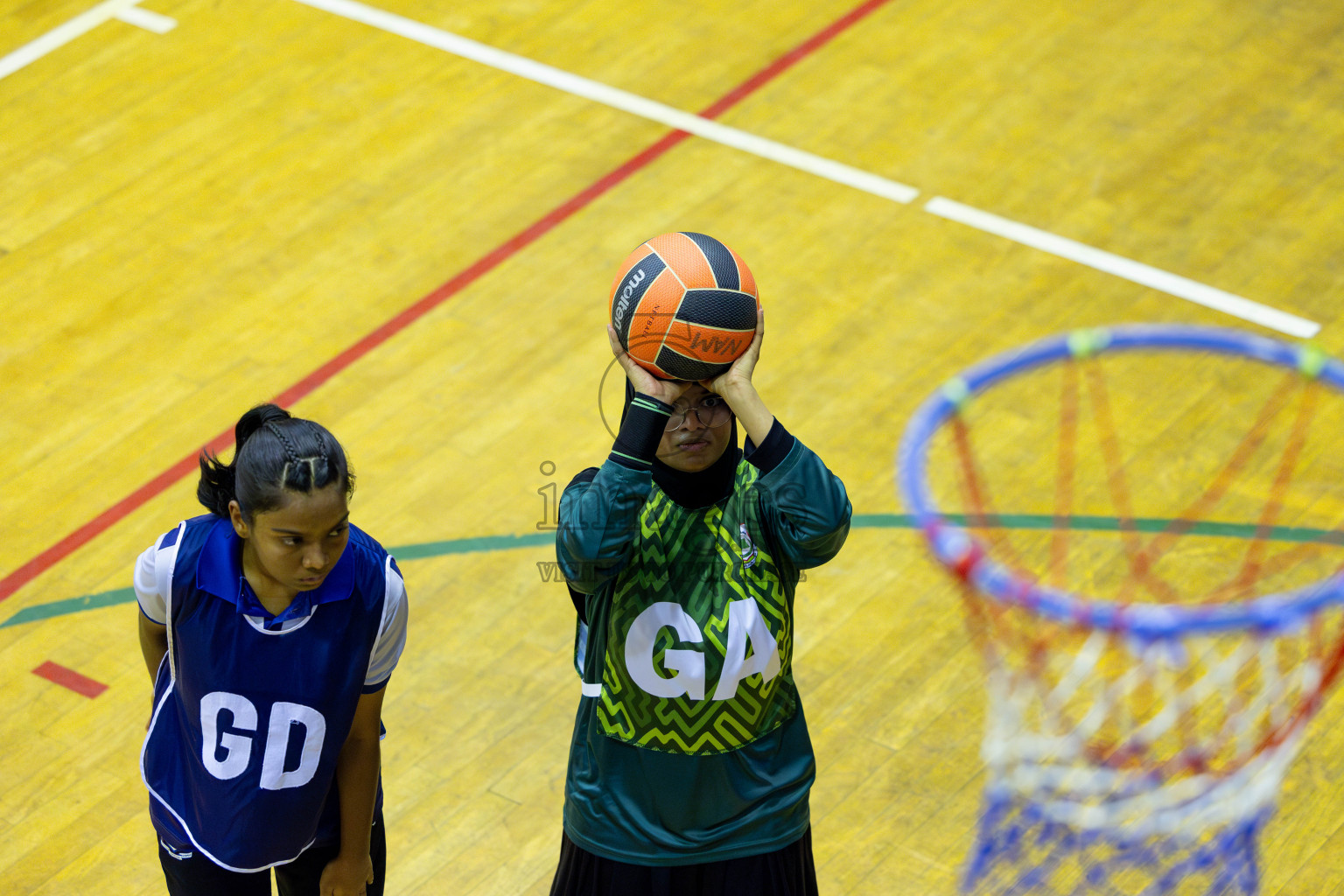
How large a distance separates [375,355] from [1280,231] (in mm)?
3747

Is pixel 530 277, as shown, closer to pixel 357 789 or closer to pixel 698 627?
pixel 357 789

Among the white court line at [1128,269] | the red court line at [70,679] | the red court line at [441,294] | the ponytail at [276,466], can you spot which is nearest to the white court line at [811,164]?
the white court line at [1128,269]

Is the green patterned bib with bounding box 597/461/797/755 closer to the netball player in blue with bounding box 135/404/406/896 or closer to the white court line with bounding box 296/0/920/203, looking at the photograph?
the netball player in blue with bounding box 135/404/406/896

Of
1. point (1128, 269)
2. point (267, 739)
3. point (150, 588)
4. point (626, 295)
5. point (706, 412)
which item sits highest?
point (626, 295)

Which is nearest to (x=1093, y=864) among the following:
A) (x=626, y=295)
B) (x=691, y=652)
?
(x=691, y=652)

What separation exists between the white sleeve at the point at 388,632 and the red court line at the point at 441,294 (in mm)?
2674

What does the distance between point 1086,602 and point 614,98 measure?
4.83 m

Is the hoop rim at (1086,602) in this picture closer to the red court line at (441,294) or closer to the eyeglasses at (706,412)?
the eyeglasses at (706,412)

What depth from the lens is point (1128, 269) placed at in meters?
6.67

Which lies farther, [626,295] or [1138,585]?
[1138,585]

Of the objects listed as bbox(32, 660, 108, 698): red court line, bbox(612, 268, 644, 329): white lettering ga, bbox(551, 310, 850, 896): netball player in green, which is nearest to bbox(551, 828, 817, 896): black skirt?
bbox(551, 310, 850, 896): netball player in green

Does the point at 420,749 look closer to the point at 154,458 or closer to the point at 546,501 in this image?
the point at 546,501

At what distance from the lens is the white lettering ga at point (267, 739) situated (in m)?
3.01

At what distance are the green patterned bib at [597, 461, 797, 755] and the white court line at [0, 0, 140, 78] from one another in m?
6.14
